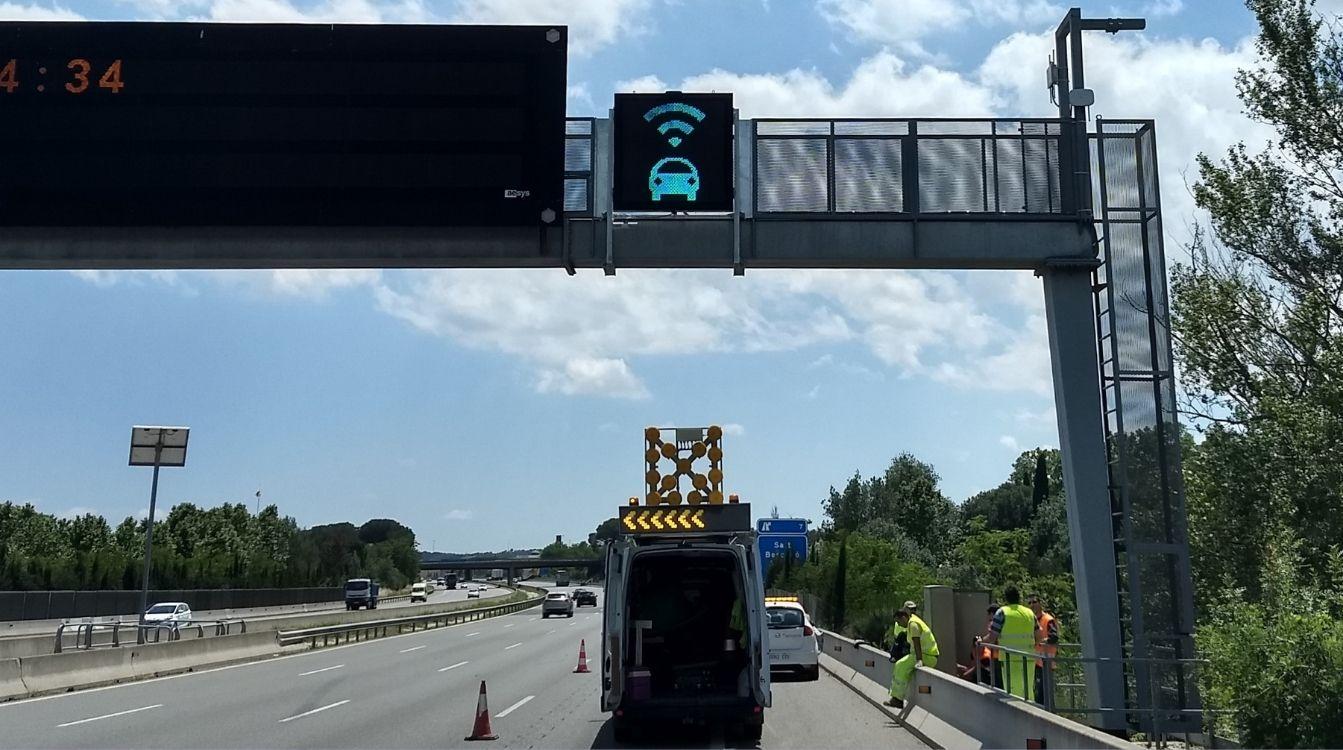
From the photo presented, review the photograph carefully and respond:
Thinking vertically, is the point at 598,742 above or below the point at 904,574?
below

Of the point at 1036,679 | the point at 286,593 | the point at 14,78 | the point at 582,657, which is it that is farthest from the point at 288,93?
the point at 286,593

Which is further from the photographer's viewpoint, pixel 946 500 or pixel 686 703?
pixel 946 500

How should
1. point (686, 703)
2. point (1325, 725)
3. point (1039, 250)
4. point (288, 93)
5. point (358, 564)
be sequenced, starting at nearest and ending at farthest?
1. point (1325, 725)
2. point (686, 703)
3. point (288, 93)
4. point (1039, 250)
5. point (358, 564)

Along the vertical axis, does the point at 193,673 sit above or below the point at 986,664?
below

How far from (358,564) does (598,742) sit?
140017 mm

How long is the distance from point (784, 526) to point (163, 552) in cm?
4979

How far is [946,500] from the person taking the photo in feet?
416

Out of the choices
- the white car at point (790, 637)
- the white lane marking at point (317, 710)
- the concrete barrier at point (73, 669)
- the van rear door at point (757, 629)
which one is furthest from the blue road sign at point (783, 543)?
the van rear door at point (757, 629)

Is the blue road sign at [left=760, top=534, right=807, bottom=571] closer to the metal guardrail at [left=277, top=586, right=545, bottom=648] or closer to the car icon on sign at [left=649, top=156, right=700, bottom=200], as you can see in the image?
the metal guardrail at [left=277, top=586, right=545, bottom=648]

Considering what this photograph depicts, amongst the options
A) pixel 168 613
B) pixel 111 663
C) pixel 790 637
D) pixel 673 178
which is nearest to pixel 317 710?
pixel 111 663

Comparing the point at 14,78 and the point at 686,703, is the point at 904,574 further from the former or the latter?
the point at 14,78

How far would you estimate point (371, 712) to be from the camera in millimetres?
18141

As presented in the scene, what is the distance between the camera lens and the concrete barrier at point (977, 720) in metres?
9.90

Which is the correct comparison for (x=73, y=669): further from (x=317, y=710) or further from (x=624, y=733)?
(x=624, y=733)
